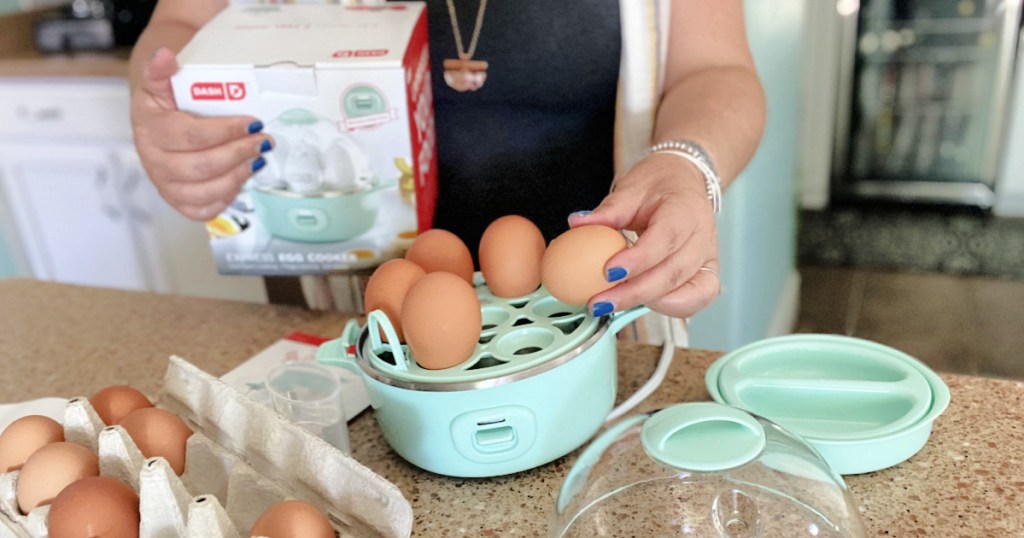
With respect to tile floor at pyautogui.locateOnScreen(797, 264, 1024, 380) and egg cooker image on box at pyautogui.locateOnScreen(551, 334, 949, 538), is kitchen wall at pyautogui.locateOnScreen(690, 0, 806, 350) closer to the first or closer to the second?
tile floor at pyautogui.locateOnScreen(797, 264, 1024, 380)

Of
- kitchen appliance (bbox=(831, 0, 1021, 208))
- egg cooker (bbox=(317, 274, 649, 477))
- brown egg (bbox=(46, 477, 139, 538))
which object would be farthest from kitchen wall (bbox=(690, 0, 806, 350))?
brown egg (bbox=(46, 477, 139, 538))

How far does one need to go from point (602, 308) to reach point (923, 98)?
9.20 feet

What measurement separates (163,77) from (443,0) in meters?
0.35

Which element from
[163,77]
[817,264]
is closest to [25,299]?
[163,77]

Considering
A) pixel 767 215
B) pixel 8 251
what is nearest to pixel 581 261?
pixel 767 215

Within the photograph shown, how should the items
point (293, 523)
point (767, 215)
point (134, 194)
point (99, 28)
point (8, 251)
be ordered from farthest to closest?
1. point (8, 251)
2. point (99, 28)
3. point (134, 194)
4. point (767, 215)
5. point (293, 523)

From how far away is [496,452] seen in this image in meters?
0.67

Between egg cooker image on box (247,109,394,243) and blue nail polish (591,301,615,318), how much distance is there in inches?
12.1

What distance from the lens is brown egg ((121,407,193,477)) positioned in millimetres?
648

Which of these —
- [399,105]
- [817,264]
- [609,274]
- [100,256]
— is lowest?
[817,264]

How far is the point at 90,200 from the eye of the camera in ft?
7.53

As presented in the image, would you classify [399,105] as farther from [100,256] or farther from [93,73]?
[100,256]

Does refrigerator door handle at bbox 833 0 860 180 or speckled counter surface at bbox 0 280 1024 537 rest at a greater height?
speckled counter surface at bbox 0 280 1024 537

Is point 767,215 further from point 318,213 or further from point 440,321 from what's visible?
point 440,321
